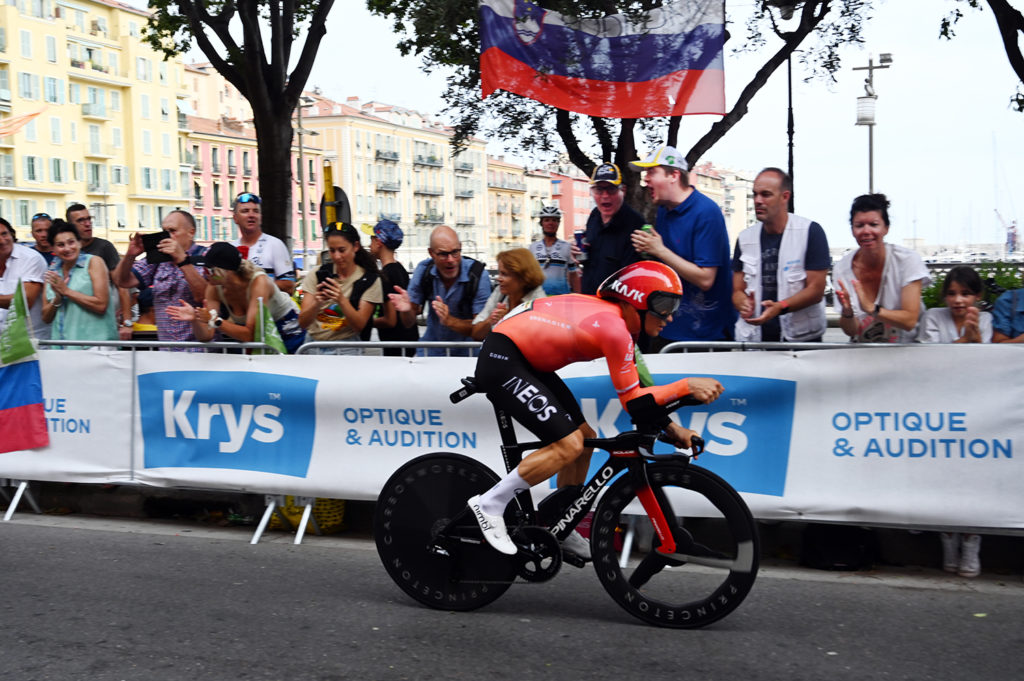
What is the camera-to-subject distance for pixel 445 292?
784 cm

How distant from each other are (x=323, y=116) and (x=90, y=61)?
28735 mm

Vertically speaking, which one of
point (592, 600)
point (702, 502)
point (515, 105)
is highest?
point (515, 105)

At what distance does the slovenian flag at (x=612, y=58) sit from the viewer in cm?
740

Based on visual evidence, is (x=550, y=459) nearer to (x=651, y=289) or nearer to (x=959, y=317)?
(x=651, y=289)

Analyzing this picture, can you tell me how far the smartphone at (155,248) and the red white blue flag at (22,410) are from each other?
1.13 metres

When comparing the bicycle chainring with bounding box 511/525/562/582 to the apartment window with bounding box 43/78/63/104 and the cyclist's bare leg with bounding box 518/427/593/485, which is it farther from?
the apartment window with bounding box 43/78/63/104

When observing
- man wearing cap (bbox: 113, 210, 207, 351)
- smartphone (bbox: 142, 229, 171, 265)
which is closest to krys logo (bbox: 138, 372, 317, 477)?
man wearing cap (bbox: 113, 210, 207, 351)

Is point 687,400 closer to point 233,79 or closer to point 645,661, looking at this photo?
point 645,661

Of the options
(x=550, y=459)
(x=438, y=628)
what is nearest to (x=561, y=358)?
(x=550, y=459)

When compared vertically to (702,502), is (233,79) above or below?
above

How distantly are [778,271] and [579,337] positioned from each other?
2230 mm

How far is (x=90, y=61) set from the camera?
303 ft

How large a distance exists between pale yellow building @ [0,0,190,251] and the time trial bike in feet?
267

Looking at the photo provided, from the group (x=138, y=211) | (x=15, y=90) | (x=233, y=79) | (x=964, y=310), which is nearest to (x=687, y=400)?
(x=964, y=310)
